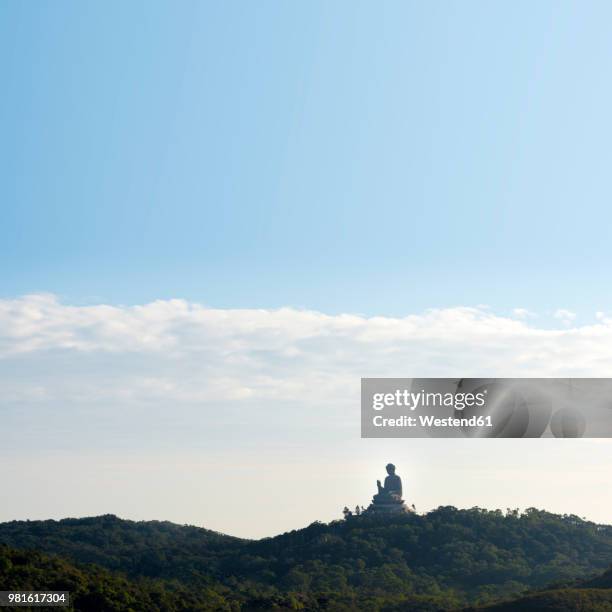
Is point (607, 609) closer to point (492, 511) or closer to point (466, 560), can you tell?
point (466, 560)

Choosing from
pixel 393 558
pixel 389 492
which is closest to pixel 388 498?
pixel 389 492

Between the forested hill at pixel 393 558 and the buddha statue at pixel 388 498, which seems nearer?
the forested hill at pixel 393 558

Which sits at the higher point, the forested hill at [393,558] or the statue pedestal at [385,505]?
the statue pedestal at [385,505]

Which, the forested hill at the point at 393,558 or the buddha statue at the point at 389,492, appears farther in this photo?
the buddha statue at the point at 389,492

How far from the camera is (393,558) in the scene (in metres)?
147

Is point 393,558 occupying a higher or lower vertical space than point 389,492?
lower

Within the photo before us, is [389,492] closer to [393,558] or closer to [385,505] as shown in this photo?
[385,505]

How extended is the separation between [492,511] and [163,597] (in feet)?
283

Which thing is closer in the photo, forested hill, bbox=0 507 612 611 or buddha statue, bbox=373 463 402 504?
forested hill, bbox=0 507 612 611

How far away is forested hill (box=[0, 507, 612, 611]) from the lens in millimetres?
134625

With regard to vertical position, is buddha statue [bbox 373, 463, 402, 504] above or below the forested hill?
above

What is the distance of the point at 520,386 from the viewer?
94.8m

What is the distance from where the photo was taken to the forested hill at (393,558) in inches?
5300

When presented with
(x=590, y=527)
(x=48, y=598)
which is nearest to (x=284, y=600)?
(x=48, y=598)
